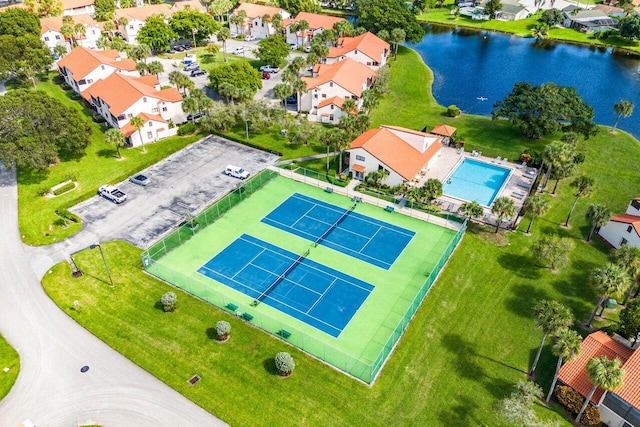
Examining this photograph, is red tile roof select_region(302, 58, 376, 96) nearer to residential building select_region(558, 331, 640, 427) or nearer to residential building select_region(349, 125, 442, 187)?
residential building select_region(349, 125, 442, 187)

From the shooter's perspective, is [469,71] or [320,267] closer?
[320,267]

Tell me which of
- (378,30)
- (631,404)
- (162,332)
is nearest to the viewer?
(631,404)

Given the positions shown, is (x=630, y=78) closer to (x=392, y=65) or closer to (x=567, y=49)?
(x=567, y=49)

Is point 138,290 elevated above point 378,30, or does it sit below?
below

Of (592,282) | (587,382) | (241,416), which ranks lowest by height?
(241,416)

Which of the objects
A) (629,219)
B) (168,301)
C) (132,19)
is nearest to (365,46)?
(132,19)

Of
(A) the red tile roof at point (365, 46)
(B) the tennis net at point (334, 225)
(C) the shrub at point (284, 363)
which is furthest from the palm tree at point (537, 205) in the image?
(A) the red tile roof at point (365, 46)

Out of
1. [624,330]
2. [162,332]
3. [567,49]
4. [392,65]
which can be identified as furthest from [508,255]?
[567,49]
